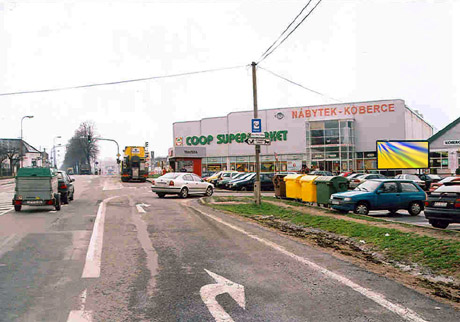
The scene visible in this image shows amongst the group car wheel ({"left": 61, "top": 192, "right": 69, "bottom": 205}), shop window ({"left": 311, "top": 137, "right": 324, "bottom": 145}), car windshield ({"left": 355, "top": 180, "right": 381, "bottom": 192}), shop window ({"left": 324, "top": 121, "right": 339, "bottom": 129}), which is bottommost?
car wheel ({"left": 61, "top": 192, "right": 69, "bottom": 205})

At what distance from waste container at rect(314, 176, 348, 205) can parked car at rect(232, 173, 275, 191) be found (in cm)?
1436

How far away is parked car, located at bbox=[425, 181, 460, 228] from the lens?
11797 millimetres

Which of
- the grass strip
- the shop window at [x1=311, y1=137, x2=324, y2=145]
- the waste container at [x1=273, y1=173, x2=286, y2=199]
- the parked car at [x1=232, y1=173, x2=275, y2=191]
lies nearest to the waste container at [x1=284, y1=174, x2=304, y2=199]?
the waste container at [x1=273, y1=173, x2=286, y2=199]

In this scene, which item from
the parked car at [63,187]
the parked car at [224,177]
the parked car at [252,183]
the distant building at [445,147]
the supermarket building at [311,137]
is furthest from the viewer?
the supermarket building at [311,137]

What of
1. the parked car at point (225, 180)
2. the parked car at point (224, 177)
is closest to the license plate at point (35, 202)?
the parked car at point (225, 180)

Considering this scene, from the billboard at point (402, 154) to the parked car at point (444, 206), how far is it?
2637 centimetres

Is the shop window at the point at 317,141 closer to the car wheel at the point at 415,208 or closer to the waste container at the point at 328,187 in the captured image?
the waste container at the point at 328,187

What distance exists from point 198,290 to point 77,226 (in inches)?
315

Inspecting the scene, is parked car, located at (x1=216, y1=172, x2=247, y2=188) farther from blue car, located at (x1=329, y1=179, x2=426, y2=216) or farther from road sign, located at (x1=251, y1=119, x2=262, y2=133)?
blue car, located at (x1=329, y1=179, x2=426, y2=216)

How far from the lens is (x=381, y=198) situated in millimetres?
16703

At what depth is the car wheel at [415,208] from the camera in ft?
55.6

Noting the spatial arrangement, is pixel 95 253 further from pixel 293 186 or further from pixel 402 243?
pixel 293 186

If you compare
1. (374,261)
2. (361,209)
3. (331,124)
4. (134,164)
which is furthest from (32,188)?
(331,124)

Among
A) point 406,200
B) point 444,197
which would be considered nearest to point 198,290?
point 444,197
